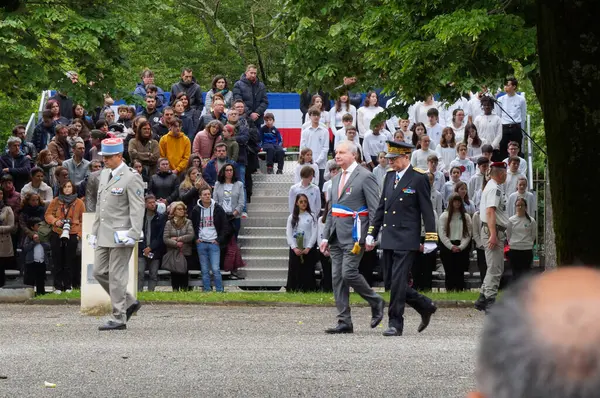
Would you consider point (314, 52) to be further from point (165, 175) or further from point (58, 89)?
point (165, 175)

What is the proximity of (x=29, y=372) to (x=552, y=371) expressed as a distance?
9974 millimetres

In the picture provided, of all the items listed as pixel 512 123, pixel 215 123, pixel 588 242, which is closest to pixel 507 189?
pixel 512 123

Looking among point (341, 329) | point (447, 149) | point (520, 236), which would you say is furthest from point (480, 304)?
point (447, 149)

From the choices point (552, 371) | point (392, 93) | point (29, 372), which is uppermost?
point (392, 93)

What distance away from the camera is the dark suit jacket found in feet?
46.6

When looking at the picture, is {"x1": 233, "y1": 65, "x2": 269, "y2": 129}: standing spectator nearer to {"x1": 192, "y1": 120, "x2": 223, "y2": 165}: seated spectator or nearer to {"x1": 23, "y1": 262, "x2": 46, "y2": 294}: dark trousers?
{"x1": 192, "y1": 120, "x2": 223, "y2": 165}: seated spectator

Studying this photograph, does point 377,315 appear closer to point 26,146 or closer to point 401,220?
point 401,220

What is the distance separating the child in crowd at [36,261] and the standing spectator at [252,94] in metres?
5.78

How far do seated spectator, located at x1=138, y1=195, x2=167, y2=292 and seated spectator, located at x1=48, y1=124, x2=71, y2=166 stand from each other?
2554 mm

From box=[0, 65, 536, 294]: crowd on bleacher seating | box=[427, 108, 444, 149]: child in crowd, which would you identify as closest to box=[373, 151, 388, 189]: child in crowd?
box=[0, 65, 536, 294]: crowd on bleacher seating

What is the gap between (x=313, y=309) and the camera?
19141 mm

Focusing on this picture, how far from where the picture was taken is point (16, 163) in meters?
24.2

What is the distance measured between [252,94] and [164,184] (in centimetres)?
411

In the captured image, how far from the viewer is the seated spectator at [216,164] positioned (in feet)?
79.2
